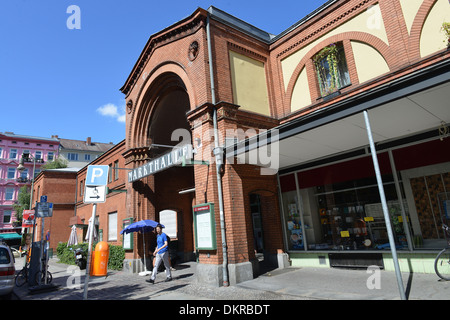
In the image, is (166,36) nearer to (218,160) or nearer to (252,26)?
(252,26)

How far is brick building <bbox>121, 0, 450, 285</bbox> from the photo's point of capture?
7426mm

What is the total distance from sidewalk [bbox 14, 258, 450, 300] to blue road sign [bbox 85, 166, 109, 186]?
3459 mm

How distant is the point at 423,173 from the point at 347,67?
458cm

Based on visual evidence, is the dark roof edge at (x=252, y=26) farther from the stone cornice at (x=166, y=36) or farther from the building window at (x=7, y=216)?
the building window at (x=7, y=216)

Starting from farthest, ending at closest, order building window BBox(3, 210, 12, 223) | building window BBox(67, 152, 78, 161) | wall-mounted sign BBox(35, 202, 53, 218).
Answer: building window BBox(67, 152, 78, 161)
building window BBox(3, 210, 12, 223)
wall-mounted sign BBox(35, 202, 53, 218)

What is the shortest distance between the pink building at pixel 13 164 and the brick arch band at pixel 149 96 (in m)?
39.2

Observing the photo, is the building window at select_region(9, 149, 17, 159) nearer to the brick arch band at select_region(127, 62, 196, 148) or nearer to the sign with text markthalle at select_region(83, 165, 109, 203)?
the brick arch band at select_region(127, 62, 196, 148)

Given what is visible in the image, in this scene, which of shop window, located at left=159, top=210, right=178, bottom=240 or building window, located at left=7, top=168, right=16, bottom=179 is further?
building window, located at left=7, top=168, right=16, bottom=179

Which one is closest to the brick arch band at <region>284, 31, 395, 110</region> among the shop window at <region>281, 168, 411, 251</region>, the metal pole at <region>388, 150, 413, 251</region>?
the metal pole at <region>388, 150, 413, 251</region>

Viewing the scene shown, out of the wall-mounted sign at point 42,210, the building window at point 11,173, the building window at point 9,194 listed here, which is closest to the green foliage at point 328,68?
the wall-mounted sign at point 42,210

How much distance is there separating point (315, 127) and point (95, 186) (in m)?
5.12

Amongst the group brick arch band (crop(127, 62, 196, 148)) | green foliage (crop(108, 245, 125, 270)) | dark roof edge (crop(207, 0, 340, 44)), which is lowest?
green foliage (crop(108, 245, 125, 270))

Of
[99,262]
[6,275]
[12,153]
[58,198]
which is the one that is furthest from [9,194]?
[99,262]
